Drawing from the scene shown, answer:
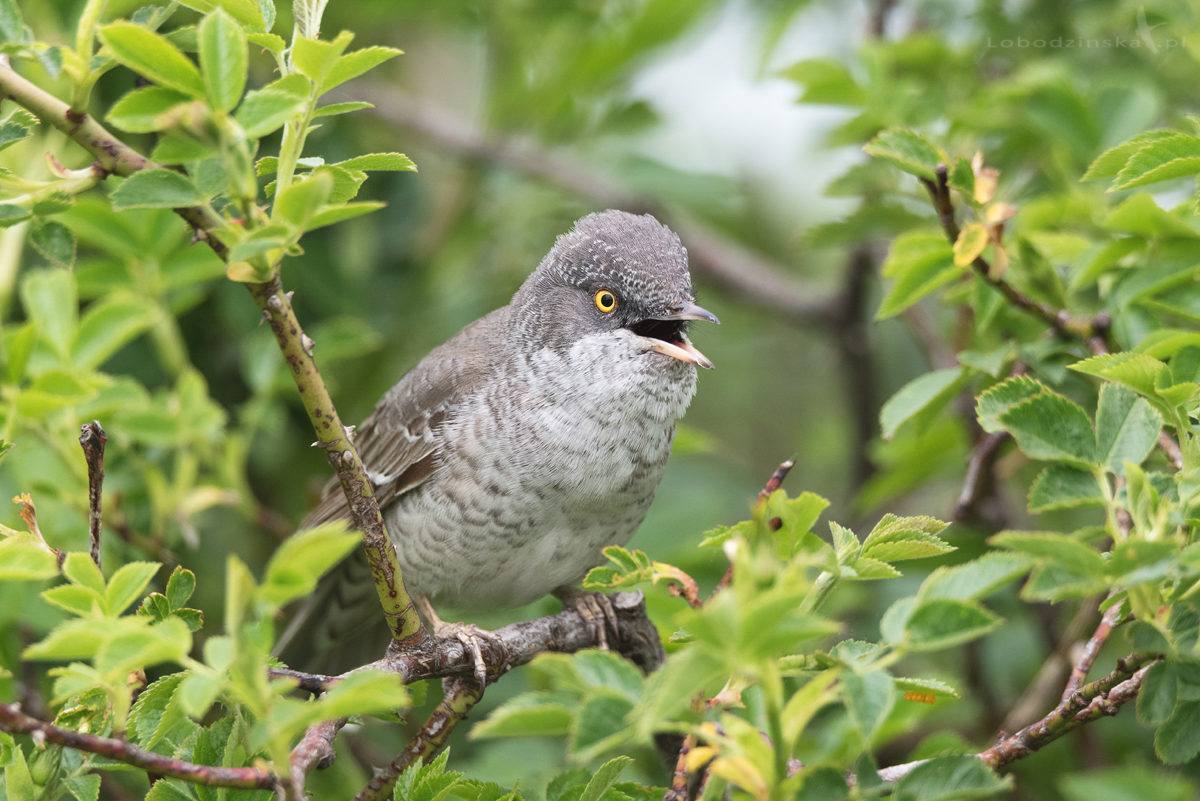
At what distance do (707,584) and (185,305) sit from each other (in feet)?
6.77

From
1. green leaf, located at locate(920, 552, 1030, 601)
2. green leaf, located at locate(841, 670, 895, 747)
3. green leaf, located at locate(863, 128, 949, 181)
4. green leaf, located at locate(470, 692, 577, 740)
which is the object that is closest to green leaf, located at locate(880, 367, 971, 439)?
green leaf, located at locate(863, 128, 949, 181)

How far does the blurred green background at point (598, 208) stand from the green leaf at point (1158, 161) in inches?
41.7

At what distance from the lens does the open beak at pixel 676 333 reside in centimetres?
302

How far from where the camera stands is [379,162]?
1871 mm

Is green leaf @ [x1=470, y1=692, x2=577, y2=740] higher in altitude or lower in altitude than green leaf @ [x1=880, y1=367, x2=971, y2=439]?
lower

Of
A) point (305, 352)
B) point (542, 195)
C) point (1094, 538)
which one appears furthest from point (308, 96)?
point (542, 195)

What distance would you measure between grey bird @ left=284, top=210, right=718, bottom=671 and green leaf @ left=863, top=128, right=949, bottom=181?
2.53ft

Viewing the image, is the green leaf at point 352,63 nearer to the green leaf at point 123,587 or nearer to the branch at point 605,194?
the green leaf at point 123,587

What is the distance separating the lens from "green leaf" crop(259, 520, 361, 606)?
131cm

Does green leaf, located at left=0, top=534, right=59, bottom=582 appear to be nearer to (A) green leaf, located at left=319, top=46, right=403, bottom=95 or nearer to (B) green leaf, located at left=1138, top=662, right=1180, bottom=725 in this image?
(A) green leaf, located at left=319, top=46, right=403, bottom=95

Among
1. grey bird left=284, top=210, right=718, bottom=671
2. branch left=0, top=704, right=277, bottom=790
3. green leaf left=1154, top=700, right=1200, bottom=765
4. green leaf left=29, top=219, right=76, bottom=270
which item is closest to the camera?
branch left=0, top=704, right=277, bottom=790

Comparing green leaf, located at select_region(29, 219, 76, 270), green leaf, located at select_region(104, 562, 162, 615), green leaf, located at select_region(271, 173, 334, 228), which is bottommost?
green leaf, located at select_region(104, 562, 162, 615)

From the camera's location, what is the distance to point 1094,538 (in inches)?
74.4

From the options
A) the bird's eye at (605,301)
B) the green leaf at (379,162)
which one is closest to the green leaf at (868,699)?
the green leaf at (379,162)
